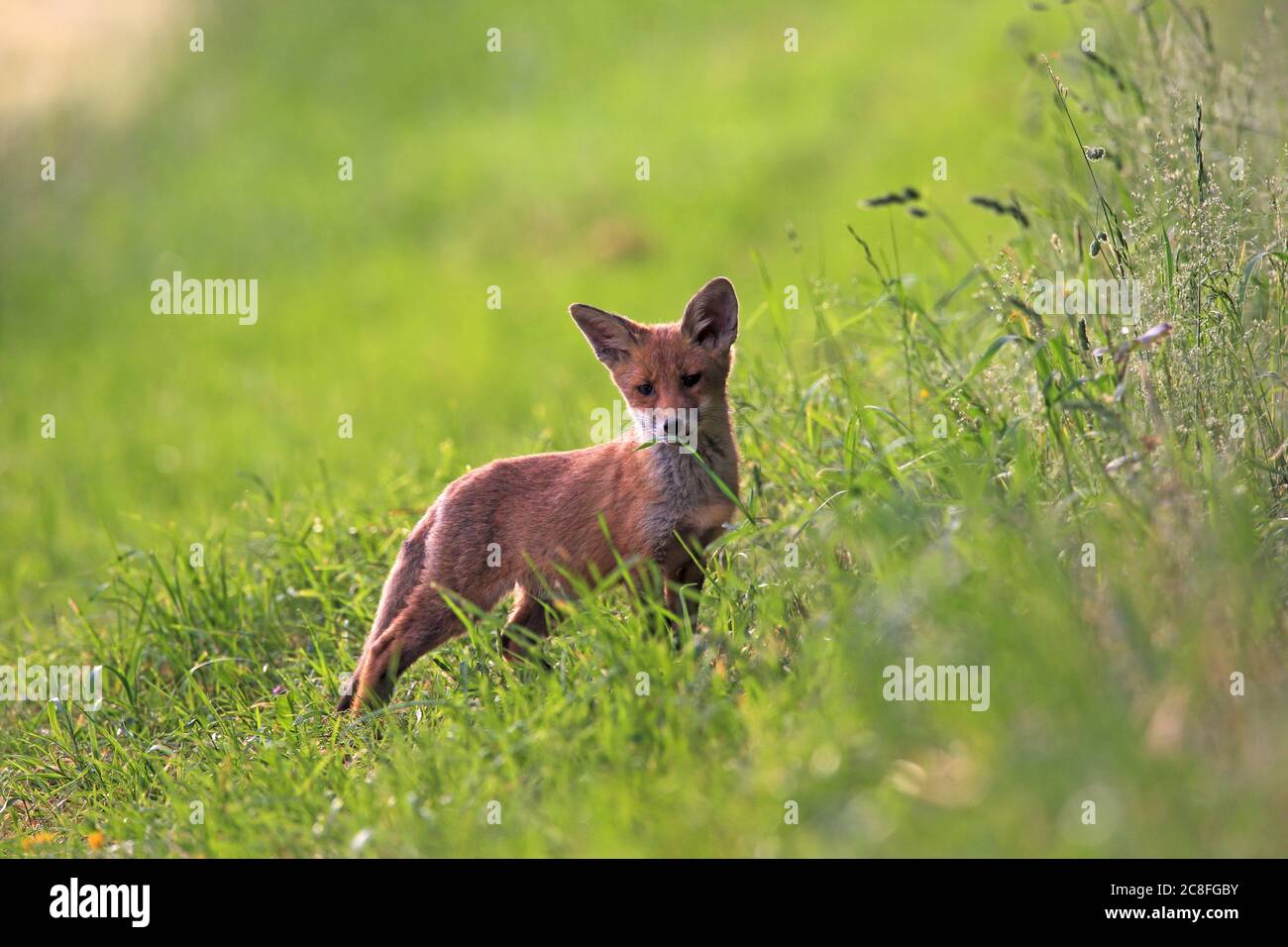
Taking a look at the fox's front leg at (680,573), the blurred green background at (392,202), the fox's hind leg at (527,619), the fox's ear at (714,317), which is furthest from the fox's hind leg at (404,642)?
the blurred green background at (392,202)

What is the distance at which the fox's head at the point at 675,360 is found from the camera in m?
5.02

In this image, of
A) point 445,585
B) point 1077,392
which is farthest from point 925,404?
point 445,585

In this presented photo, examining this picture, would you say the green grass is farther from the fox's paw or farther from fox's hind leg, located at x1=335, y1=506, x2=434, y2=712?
fox's hind leg, located at x1=335, y1=506, x2=434, y2=712

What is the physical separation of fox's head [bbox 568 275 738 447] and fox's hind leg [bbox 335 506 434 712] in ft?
3.18

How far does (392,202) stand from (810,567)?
43.8 feet

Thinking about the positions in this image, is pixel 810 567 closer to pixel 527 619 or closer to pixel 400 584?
pixel 527 619

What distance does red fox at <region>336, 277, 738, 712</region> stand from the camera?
16.3 feet

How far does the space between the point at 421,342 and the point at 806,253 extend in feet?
13.0

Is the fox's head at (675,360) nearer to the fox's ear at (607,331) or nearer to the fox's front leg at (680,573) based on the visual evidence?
the fox's ear at (607,331)

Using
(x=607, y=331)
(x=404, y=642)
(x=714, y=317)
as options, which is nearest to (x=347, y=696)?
(x=404, y=642)

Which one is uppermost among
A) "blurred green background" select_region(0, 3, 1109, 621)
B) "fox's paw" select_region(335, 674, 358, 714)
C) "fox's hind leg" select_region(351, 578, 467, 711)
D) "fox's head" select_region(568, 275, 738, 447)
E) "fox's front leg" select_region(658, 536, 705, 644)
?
"blurred green background" select_region(0, 3, 1109, 621)

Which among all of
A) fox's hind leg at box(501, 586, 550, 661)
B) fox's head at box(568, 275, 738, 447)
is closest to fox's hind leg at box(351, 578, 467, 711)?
fox's hind leg at box(501, 586, 550, 661)

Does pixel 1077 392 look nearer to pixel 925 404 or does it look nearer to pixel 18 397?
pixel 925 404

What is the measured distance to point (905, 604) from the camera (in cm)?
364
